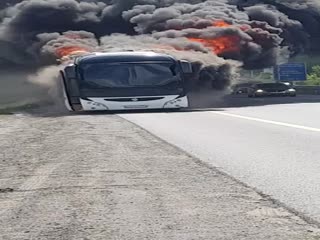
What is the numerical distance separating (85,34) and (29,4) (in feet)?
14.5

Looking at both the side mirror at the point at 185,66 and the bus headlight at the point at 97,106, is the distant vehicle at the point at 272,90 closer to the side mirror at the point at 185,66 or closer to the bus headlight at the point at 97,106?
the side mirror at the point at 185,66

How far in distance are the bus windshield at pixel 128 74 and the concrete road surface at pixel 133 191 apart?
12.4m

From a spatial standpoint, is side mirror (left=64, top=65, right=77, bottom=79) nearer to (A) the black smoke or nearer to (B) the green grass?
(B) the green grass

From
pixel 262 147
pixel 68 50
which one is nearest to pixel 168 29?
pixel 68 50

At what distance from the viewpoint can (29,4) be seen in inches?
1674

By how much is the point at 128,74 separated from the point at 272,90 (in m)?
22.3

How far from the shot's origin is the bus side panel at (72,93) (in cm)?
3064

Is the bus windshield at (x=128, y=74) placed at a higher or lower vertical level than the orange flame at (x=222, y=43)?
lower

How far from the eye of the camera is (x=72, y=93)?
30.7 m

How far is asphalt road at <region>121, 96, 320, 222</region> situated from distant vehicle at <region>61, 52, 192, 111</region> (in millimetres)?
3903

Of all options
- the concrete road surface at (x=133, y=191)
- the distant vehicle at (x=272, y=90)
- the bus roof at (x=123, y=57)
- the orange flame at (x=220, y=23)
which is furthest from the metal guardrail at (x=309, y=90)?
the concrete road surface at (x=133, y=191)

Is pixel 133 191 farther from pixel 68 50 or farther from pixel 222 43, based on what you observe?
pixel 222 43

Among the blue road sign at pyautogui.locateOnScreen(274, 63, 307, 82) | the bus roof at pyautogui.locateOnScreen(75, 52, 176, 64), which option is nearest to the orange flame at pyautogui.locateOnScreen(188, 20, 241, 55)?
the bus roof at pyautogui.locateOnScreen(75, 52, 176, 64)

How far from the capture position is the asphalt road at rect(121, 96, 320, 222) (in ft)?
33.5
